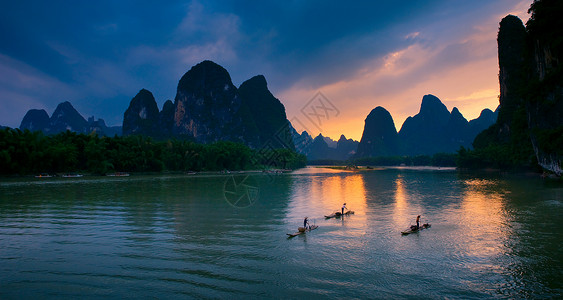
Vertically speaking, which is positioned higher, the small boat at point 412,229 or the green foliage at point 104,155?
the green foliage at point 104,155

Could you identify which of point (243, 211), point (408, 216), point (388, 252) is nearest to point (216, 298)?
point (388, 252)

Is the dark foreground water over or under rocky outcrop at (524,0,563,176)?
under

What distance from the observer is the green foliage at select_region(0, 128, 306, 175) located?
5719 cm

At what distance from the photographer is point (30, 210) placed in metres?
24.7

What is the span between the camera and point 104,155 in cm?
7275

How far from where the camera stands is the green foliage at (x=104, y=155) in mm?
57191

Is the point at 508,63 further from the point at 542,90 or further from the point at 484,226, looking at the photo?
the point at 484,226

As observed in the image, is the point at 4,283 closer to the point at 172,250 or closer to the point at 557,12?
the point at 172,250

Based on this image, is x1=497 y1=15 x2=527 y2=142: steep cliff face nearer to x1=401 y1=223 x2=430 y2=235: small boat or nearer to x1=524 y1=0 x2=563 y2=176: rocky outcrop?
x1=524 y1=0 x2=563 y2=176: rocky outcrop

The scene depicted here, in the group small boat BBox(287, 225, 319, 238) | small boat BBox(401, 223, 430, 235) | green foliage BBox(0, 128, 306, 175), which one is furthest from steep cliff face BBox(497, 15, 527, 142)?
small boat BBox(287, 225, 319, 238)

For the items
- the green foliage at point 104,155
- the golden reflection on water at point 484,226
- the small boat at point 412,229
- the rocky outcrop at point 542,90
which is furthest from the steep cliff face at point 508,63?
the small boat at point 412,229

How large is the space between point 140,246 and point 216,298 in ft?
24.0

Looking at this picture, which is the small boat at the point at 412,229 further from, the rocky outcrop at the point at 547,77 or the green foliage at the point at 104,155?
the green foliage at the point at 104,155

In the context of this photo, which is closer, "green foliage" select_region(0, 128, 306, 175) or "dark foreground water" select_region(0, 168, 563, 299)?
"dark foreground water" select_region(0, 168, 563, 299)
